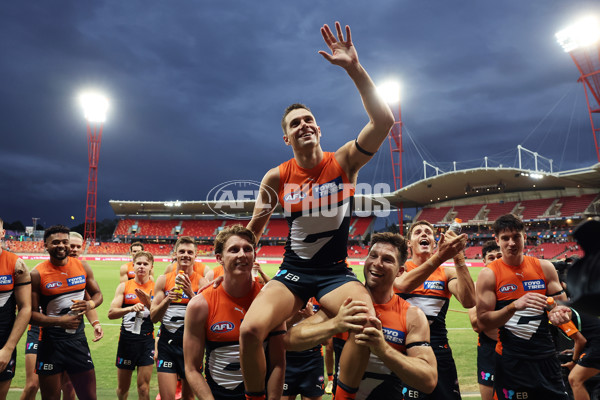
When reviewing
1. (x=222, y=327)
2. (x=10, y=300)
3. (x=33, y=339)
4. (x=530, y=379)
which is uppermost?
(x=10, y=300)

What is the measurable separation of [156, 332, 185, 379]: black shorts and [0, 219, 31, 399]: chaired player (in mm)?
1790

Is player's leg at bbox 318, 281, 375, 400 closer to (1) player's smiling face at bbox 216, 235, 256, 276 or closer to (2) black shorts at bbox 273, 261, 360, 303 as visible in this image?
(2) black shorts at bbox 273, 261, 360, 303

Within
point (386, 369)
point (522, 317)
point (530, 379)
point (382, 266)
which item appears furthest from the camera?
point (522, 317)

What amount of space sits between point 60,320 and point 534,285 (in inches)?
241

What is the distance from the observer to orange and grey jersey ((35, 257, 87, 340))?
5272 mm

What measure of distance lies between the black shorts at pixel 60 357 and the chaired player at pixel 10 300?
12.7 inches

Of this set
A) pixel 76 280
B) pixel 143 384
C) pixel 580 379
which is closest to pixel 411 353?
pixel 580 379

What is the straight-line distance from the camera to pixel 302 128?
12.1 ft

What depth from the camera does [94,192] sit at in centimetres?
5634

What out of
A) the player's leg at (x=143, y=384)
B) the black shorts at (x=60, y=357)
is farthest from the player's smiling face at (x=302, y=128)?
the player's leg at (x=143, y=384)

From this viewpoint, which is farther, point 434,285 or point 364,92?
point 434,285

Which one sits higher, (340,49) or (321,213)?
(340,49)

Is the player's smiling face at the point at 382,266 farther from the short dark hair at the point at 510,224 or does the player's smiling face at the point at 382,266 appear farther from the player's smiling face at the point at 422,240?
the player's smiling face at the point at 422,240

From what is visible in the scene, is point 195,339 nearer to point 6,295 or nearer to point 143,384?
point 6,295
